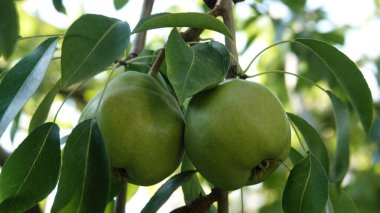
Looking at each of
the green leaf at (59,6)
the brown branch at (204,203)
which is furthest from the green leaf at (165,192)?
the green leaf at (59,6)

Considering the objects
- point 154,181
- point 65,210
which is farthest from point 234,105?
point 65,210

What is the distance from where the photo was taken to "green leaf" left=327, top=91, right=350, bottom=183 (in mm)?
1338

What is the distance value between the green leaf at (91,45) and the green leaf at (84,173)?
145mm

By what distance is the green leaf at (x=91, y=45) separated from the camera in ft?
3.00

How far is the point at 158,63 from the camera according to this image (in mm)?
1250

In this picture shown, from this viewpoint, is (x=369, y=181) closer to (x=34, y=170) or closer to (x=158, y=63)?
(x=158, y=63)

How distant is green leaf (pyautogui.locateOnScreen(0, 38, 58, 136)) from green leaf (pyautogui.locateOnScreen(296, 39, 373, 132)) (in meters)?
0.53

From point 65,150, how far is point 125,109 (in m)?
0.13

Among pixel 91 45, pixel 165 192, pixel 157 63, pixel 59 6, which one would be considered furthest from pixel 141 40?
pixel 91 45

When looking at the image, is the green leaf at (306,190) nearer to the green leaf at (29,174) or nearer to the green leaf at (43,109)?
the green leaf at (29,174)

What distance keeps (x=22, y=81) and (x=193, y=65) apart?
0.99 ft

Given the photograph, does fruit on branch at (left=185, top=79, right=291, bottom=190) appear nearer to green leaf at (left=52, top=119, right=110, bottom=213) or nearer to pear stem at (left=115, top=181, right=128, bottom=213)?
green leaf at (left=52, top=119, right=110, bottom=213)

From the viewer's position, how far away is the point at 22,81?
3.41 feet

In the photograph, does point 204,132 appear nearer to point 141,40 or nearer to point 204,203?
point 204,203
